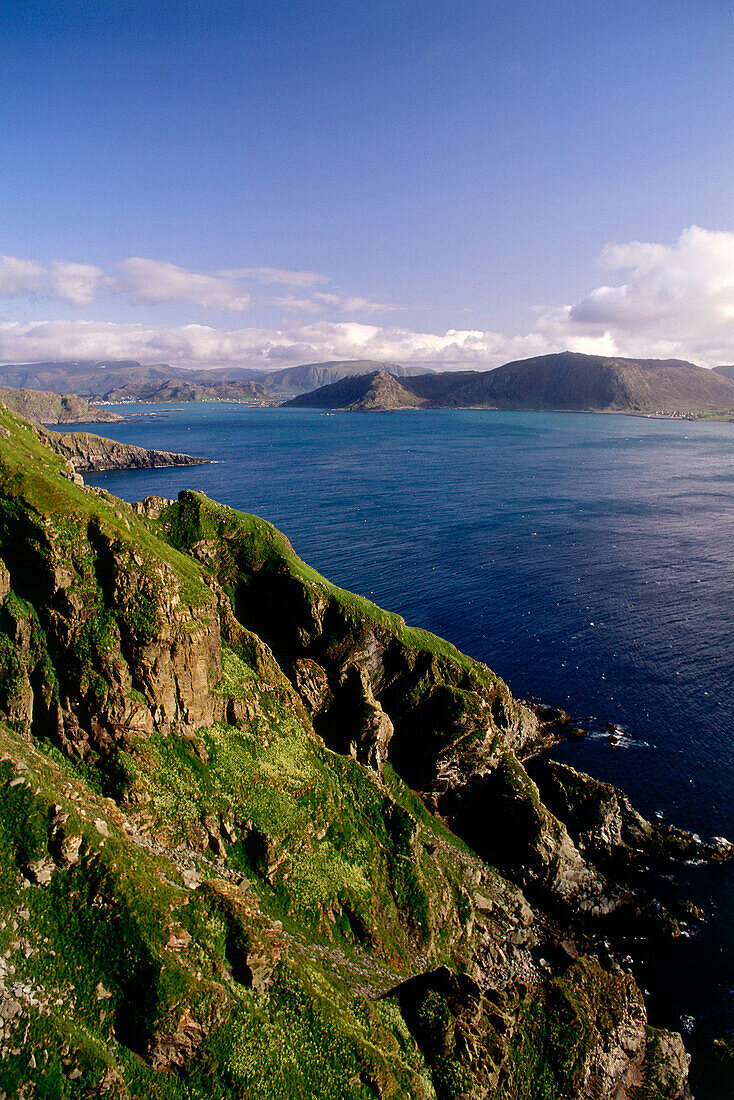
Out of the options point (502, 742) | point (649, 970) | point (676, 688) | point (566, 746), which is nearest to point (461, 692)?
point (502, 742)

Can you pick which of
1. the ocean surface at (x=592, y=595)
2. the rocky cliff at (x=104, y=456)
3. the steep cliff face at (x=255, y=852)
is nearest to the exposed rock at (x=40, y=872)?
the steep cliff face at (x=255, y=852)

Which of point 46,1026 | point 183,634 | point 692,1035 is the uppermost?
point 183,634

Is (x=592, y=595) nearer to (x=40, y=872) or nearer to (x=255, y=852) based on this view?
(x=255, y=852)

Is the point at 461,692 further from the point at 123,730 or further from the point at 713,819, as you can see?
the point at 123,730

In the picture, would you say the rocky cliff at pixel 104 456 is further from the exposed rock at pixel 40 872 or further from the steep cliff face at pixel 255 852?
the exposed rock at pixel 40 872

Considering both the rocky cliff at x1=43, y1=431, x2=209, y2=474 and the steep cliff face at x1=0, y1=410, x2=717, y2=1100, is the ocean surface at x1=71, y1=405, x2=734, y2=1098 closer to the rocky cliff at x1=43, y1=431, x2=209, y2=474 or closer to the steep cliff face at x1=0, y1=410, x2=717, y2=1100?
the steep cliff face at x1=0, y1=410, x2=717, y2=1100

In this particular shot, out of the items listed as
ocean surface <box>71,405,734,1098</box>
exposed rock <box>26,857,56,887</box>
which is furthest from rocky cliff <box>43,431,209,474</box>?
exposed rock <box>26,857,56,887</box>

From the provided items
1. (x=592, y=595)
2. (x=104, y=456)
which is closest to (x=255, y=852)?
(x=592, y=595)
